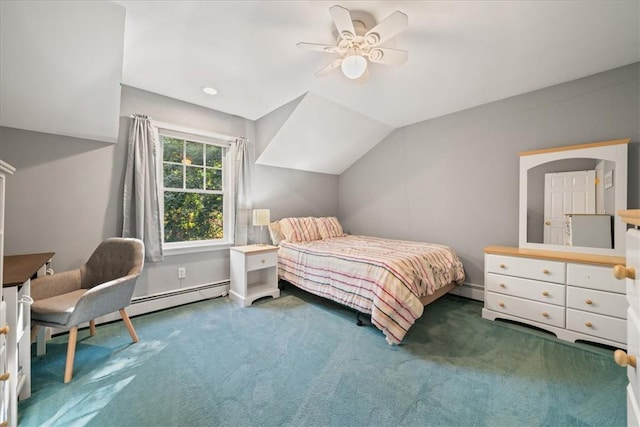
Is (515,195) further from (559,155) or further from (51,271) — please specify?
(51,271)

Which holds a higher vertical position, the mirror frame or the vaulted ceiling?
the vaulted ceiling

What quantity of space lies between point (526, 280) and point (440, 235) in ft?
3.91

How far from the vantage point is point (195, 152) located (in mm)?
3281

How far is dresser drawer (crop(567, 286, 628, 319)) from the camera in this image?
1.98 meters

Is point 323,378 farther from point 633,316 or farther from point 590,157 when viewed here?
point 590,157

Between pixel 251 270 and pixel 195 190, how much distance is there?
1.27 m

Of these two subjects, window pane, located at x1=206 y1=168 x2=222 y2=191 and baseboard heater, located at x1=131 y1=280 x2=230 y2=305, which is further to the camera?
window pane, located at x1=206 y1=168 x2=222 y2=191

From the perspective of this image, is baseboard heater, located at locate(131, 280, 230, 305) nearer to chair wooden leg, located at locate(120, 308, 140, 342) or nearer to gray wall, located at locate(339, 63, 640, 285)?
chair wooden leg, located at locate(120, 308, 140, 342)

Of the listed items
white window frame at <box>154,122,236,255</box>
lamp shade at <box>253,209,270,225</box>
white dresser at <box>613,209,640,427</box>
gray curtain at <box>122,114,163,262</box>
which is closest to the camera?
white dresser at <box>613,209,640,427</box>

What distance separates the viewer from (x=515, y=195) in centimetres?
291

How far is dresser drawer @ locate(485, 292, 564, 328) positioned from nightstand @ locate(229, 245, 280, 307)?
8.07 ft

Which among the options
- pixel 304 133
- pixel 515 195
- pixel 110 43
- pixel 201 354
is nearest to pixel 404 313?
pixel 201 354

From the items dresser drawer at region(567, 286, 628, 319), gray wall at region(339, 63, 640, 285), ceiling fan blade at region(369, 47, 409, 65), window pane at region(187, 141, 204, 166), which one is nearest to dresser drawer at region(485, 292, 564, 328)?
dresser drawer at region(567, 286, 628, 319)

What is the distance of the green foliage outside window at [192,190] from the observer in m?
3.09
